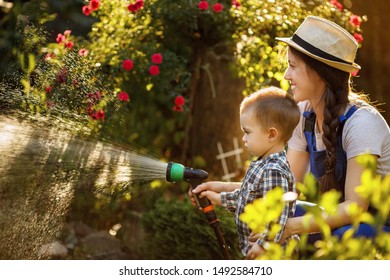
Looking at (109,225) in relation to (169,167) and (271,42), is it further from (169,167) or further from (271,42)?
A: (169,167)

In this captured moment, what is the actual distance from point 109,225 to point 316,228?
2.47 metres

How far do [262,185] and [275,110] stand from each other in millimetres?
301

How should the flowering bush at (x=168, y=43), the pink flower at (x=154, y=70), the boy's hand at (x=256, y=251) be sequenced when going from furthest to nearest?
1. the pink flower at (x=154, y=70)
2. the flowering bush at (x=168, y=43)
3. the boy's hand at (x=256, y=251)

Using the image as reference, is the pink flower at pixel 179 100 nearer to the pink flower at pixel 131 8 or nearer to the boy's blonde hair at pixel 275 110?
the pink flower at pixel 131 8

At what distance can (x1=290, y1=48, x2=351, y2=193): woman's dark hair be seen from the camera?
118 inches

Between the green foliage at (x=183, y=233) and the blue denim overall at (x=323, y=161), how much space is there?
3.23ft

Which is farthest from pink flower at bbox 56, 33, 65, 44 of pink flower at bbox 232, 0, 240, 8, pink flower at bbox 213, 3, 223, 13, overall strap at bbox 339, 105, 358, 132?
overall strap at bbox 339, 105, 358, 132

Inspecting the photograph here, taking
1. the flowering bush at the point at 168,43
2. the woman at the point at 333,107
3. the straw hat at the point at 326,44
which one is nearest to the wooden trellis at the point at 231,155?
the flowering bush at the point at 168,43

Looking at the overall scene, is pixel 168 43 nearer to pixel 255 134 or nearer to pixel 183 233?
pixel 183 233

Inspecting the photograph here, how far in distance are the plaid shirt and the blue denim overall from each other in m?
0.25

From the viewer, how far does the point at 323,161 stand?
315cm

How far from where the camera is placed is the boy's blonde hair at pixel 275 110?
283 cm

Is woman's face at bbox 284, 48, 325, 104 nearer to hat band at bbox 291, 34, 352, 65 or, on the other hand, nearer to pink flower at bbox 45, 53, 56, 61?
hat band at bbox 291, 34, 352, 65
